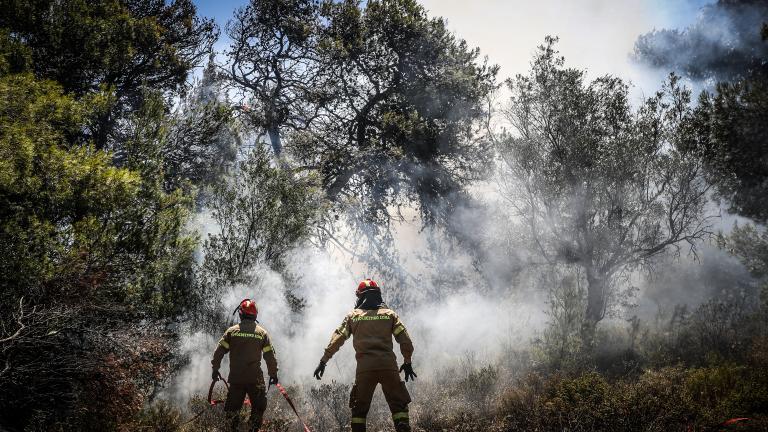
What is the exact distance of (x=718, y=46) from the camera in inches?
739

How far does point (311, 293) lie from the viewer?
12.3 m

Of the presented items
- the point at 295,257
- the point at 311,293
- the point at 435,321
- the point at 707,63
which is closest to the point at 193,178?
the point at 295,257

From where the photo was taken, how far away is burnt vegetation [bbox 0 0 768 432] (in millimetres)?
5430

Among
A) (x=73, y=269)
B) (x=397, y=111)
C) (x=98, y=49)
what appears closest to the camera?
(x=73, y=269)

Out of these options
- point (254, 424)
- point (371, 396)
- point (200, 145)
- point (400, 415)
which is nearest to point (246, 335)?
Answer: point (254, 424)

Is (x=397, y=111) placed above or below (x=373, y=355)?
above

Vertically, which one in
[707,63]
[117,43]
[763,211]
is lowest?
[763,211]

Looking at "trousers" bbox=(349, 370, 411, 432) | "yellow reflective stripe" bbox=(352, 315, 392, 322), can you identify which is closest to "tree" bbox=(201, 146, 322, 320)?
"yellow reflective stripe" bbox=(352, 315, 392, 322)

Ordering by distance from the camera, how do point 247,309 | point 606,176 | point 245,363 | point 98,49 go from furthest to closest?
point 606,176
point 98,49
point 247,309
point 245,363

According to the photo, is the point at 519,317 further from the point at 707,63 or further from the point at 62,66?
the point at 707,63

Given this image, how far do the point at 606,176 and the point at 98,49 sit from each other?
1119 centimetres

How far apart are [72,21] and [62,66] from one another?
0.84 metres

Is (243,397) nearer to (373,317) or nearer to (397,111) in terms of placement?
(373,317)

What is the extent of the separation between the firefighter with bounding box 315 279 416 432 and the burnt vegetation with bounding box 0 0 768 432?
1215mm
